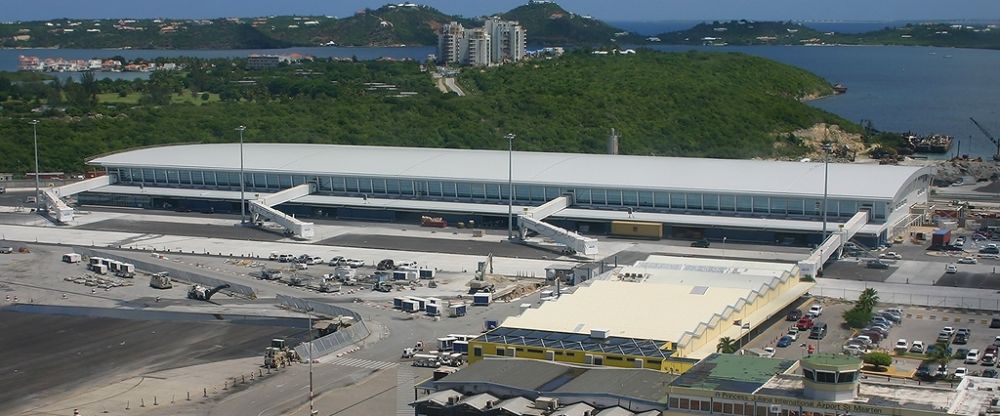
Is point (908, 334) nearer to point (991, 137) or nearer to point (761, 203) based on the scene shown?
point (761, 203)

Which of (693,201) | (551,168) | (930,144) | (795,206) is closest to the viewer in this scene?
(795,206)

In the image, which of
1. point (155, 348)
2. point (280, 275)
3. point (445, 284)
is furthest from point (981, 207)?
point (155, 348)

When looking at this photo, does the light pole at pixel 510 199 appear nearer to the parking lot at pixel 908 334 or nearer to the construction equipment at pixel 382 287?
the construction equipment at pixel 382 287

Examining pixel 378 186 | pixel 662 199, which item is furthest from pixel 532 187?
pixel 378 186

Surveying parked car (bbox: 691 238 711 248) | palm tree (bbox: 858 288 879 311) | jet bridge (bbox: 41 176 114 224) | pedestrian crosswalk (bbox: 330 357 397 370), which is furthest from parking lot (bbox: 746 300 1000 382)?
jet bridge (bbox: 41 176 114 224)

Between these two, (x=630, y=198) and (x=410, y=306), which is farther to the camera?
(x=630, y=198)

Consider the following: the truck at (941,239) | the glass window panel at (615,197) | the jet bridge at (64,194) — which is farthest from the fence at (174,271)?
the truck at (941,239)

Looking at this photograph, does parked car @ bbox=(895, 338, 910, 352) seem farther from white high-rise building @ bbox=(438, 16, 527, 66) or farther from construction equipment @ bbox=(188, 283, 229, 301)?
white high-rise building @ bbox=(438, 16, 527, 66)
